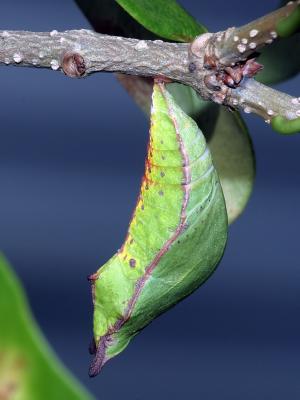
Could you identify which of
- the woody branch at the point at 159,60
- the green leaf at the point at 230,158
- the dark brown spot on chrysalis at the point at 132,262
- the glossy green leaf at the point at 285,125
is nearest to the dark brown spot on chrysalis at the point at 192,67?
the woody branch at the point at 159,60

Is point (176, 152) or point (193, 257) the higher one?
point (176, 152)

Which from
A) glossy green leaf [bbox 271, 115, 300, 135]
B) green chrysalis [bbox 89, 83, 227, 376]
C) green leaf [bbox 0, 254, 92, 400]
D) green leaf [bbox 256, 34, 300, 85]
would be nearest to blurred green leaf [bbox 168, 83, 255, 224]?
green leaf [bbox 256, 34, 300, 85]

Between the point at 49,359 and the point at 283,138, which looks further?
the point at 283,138

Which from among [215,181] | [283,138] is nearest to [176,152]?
[215,181]

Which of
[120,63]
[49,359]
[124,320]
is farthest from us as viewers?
[124,320]

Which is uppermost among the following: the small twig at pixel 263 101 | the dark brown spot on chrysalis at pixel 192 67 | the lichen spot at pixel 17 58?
the lichen spot at pixel 17 58

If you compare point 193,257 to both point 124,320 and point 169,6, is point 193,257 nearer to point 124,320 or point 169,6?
point 124,320

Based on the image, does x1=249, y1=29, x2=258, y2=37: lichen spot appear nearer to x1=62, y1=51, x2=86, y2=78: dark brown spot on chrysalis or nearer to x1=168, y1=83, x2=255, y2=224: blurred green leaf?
x1=62, y1=51, x2=86, y2=78: dark brown spot on chrysalis

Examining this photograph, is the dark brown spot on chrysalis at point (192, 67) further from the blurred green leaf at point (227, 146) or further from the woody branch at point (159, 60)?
the blurred green leaf at point (227, 146)
